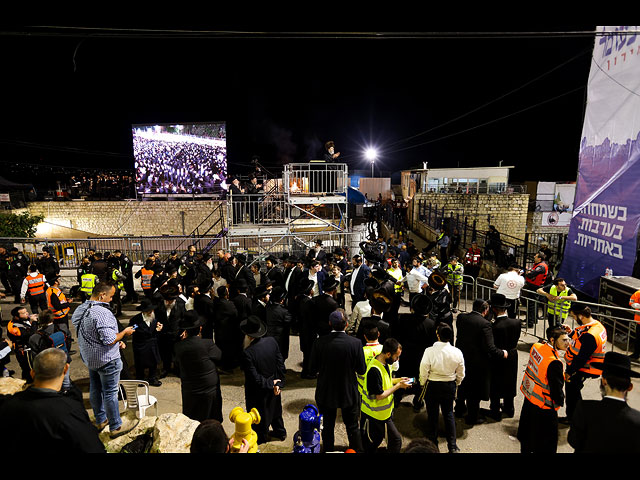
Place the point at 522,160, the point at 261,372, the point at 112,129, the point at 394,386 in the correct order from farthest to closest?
the point at 522,160, the point at 112,129, the point at 261,372, the point at 394,386

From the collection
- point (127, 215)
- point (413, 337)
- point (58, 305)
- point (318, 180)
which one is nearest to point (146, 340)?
point (58, 305)

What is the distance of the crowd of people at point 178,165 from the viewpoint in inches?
1042

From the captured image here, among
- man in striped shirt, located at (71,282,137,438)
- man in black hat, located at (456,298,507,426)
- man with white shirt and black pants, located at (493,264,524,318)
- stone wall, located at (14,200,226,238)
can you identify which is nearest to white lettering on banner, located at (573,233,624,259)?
man with white shirt and black pants, located at (493,264,524,318)

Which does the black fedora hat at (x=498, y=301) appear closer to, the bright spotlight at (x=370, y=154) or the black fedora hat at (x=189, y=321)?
the black fedora hat at (x=189, y=321)

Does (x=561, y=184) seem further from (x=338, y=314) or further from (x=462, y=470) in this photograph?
(x=462, y=470)

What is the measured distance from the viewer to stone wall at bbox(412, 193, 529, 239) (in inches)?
876

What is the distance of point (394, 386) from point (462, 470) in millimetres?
3029

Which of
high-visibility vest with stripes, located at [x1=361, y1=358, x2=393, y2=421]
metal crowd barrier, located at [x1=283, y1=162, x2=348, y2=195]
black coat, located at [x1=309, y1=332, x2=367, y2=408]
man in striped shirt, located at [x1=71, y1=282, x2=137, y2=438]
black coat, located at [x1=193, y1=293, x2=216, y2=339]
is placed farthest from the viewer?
metal crowd barrier, located at [x1=283, y1=162, x2=348, y2=195]

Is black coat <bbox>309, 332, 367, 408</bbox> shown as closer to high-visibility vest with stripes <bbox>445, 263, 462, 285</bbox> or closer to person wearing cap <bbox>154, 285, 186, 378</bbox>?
person wearing cap <bbox>154, 285, 186, 378</bbox>

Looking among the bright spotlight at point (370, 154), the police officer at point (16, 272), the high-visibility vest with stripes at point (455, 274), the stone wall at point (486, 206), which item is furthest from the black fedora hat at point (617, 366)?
the bright spotlight at point (370, 154)

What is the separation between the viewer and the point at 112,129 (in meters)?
48.0

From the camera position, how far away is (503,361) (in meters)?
5.00

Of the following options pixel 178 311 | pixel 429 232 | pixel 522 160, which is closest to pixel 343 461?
pixel 178 311

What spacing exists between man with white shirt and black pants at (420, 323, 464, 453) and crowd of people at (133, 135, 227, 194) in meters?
24.9
